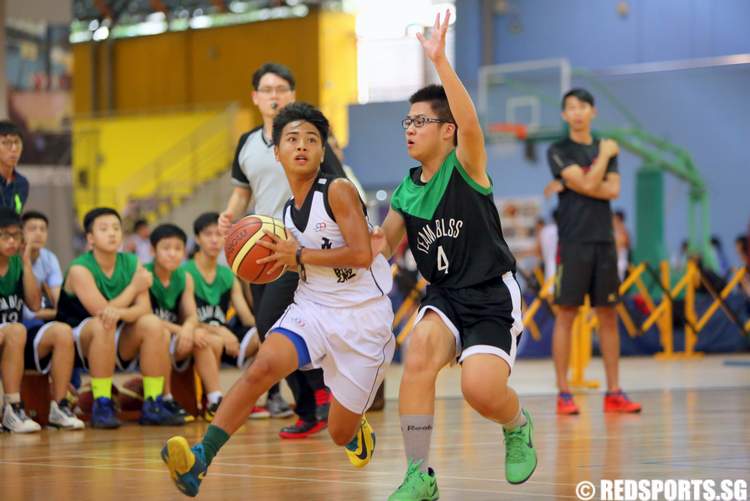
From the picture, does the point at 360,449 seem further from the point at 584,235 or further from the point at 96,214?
the point at 584,235

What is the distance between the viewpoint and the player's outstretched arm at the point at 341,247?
482 cm

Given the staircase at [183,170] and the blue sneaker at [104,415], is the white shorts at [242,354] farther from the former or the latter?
the staircase at [183,170]

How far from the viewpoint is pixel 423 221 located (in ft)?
15.9

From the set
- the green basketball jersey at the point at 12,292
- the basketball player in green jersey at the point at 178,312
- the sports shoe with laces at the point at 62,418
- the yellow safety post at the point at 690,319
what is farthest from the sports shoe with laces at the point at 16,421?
the yellow safety post at the point at 690,319

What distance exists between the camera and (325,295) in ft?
16.2

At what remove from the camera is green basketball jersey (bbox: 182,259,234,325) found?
884cm

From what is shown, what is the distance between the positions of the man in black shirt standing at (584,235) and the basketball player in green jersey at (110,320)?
8.74 feet

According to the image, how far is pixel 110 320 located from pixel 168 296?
2.93 feet

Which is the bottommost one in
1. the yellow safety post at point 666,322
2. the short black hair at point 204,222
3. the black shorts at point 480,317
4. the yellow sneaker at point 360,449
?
the yellow safety post at point 666,322

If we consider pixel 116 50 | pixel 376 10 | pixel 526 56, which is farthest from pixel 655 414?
pixel 116 50

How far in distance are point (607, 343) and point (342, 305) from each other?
156 inches

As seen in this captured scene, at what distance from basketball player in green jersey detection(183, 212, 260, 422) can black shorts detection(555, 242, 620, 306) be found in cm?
215

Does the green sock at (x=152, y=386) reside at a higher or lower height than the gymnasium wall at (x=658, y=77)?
lower

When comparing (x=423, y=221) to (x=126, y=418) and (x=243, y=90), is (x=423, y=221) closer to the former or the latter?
(x=126, y=418)
